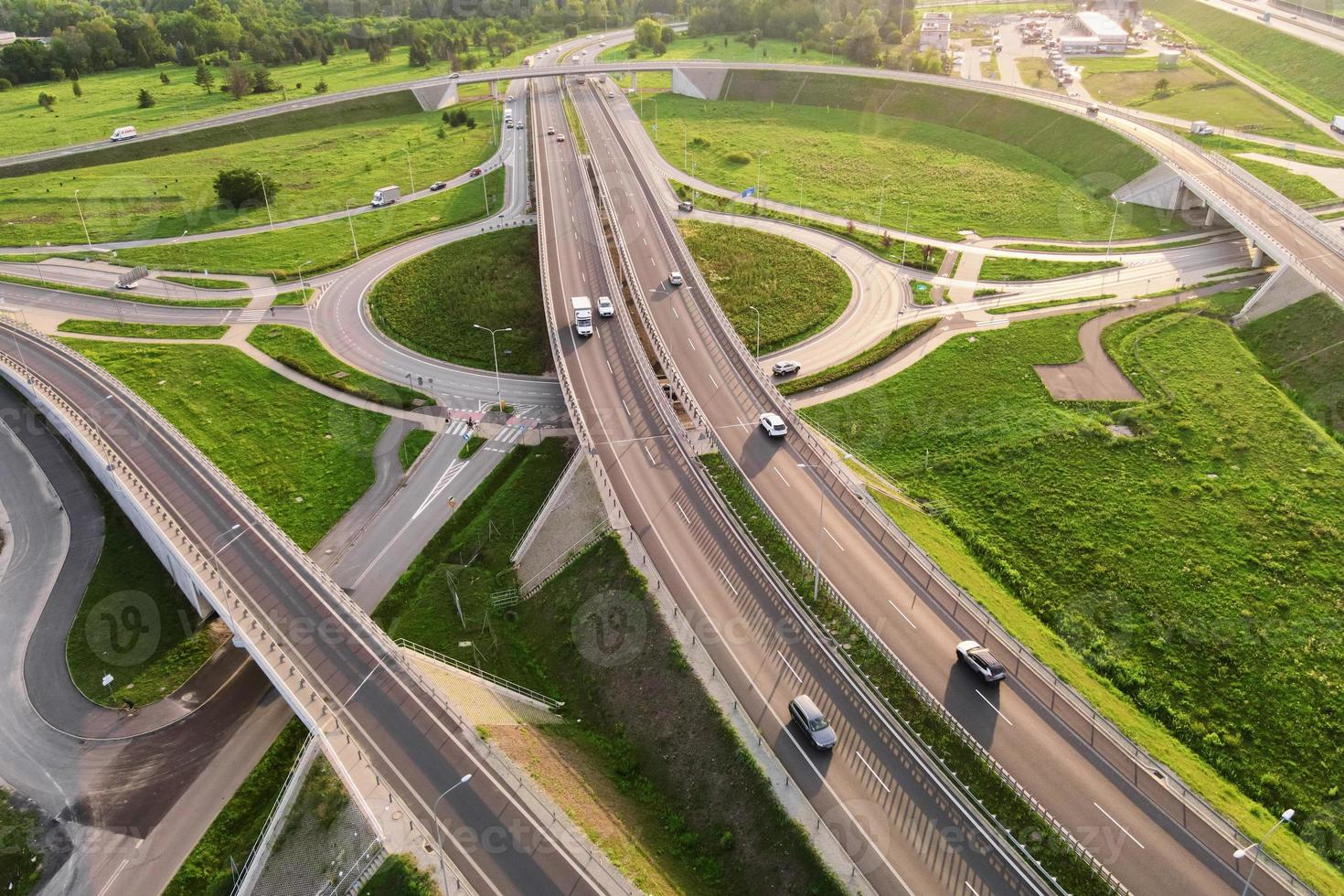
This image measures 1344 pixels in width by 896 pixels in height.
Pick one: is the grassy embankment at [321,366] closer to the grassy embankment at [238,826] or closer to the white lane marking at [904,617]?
the grassy embankment at [238,826]

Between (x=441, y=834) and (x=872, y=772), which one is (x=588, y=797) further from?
(x=872, y=772)

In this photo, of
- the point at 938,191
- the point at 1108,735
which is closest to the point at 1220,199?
the point at 938,191

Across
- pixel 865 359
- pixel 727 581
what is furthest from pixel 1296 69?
pixel 727 581

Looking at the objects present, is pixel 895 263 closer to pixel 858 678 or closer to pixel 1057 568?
pixel 1057 568

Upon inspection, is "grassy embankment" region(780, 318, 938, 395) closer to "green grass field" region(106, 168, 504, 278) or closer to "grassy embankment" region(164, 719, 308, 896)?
"grassy embankment" region(164, 719, 308, 896)

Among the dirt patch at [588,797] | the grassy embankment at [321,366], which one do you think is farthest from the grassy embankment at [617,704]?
the grassy embankment at [321,366]
